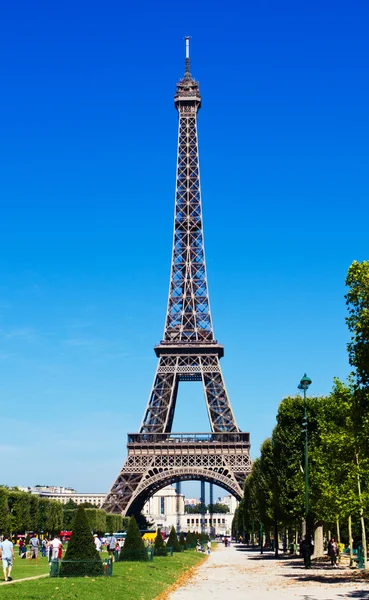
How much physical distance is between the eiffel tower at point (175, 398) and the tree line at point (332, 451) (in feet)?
110

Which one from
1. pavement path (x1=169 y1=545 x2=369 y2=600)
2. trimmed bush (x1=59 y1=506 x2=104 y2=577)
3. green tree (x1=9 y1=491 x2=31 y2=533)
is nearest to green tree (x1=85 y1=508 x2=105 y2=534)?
green tree (x1=9 y1=491 x2=31 y2=533)

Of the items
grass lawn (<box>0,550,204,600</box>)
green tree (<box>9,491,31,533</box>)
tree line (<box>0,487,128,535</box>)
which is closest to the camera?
grass lawn (<box>0,550,204,600</box>)

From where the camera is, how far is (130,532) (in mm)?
40812

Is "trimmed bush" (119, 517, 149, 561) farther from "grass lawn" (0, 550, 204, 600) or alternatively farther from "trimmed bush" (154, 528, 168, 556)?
"trimmed bush" (154, 528, 168, 556)

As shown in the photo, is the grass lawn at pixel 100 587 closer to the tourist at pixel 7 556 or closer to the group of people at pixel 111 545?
the tourist at pixel 7 556

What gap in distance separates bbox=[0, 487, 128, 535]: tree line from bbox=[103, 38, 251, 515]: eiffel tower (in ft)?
19.0

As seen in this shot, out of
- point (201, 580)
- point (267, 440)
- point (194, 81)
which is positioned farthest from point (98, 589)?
point (194, 81)

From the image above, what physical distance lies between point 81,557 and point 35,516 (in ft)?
203

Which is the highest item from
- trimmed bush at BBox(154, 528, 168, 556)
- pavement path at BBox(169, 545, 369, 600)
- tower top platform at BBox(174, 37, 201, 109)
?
tower top platform at BBox(174, 37, 201, 109)

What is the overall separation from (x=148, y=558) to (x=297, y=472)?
17.1m

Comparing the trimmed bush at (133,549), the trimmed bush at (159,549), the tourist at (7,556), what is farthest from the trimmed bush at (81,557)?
the trimmed bush at (159,549)

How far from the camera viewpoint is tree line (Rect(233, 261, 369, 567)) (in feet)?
97.0

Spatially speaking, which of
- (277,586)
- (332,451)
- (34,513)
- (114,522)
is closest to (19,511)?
(34,513)

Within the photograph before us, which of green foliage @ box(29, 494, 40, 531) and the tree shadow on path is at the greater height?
green foliage @ box(29, 494, 40, 531)
